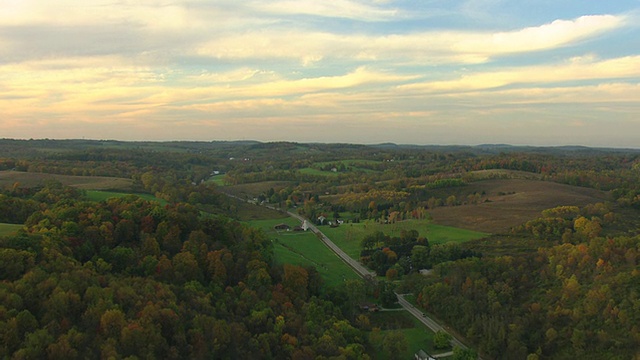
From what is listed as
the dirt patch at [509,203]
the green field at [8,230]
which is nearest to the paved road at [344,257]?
the dirt patch at [509,203]

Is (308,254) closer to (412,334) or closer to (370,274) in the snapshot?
(370,274)

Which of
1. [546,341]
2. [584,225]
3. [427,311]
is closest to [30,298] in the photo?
[427,311]

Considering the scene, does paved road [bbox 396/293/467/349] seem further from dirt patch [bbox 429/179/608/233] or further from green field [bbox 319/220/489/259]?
dirt patch [bbox 429/179/608/233]

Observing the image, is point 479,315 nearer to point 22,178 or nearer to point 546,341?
point 546,341

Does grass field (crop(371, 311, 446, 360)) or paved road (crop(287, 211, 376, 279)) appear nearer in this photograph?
grass field (crop(371, 311, 446, 360))

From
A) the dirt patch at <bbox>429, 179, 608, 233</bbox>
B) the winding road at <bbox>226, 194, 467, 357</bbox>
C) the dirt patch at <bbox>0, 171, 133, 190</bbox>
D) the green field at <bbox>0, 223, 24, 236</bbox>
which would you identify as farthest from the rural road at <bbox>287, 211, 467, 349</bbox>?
the dirt patch at <bbox>0, 171, 133, 190</bbox>

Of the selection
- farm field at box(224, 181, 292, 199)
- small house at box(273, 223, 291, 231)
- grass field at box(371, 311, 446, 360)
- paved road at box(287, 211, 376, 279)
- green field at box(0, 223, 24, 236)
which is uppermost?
green field at box(0, 223, 24, 236)

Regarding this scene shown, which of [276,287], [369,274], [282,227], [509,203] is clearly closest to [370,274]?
[369,274]
